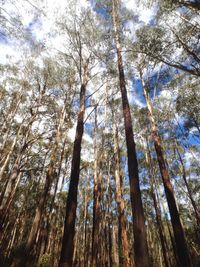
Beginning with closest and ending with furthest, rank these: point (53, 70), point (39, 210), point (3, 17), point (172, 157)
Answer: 1. point (3, 17)
2. point (39, 210)
3. point (53, 70)
4. point (172, 157)

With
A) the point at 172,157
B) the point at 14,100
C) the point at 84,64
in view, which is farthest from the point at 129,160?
the point at 172,157

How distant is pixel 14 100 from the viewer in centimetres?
1591

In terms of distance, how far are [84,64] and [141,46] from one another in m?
3.29

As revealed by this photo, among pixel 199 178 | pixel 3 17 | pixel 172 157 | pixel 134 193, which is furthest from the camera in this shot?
pixel 199 178

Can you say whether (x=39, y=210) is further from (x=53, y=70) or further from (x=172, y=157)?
(x=172, y=157)

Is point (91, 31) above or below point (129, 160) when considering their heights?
above

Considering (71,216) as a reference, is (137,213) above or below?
below

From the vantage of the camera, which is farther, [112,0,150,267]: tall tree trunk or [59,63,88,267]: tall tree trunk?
[59,63,88,267]: tall tree trunk

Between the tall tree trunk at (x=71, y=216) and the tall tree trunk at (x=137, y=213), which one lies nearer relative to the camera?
the tall tree trunk at (x=137, y=213)

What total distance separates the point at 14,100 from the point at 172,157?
1509cm

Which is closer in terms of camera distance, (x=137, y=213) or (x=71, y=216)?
(x=137, y=213)

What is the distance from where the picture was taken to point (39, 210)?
26.3 ft

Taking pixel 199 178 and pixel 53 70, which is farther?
pixel 199 178

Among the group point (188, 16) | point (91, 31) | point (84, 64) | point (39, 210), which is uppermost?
point (91, 31)
